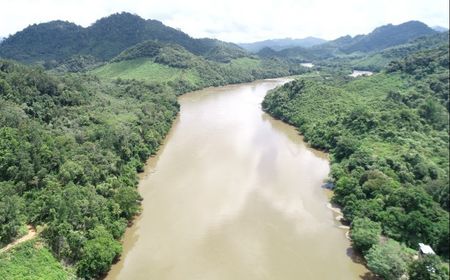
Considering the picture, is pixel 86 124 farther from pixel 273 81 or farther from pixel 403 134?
pixel 273 81

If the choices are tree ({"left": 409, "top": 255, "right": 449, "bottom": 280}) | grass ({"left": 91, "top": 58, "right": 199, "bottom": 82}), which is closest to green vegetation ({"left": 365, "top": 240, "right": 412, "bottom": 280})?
tree ({"left": 409, "top": 255, "right": 449, "bottom": 280})

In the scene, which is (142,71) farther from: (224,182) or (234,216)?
(234,216)

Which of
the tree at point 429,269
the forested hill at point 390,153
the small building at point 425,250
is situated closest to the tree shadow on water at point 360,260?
the forested hill at point 390,153

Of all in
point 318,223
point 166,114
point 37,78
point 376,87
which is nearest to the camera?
point 318,223

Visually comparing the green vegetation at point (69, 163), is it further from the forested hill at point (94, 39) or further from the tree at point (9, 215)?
the forested hill at point (94, 39)

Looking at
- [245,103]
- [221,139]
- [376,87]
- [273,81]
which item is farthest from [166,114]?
[273,81]

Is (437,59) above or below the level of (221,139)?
above

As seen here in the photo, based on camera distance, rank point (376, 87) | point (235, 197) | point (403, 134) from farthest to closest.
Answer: point (376, 87)
point (403, 134)
point (235, 197)
